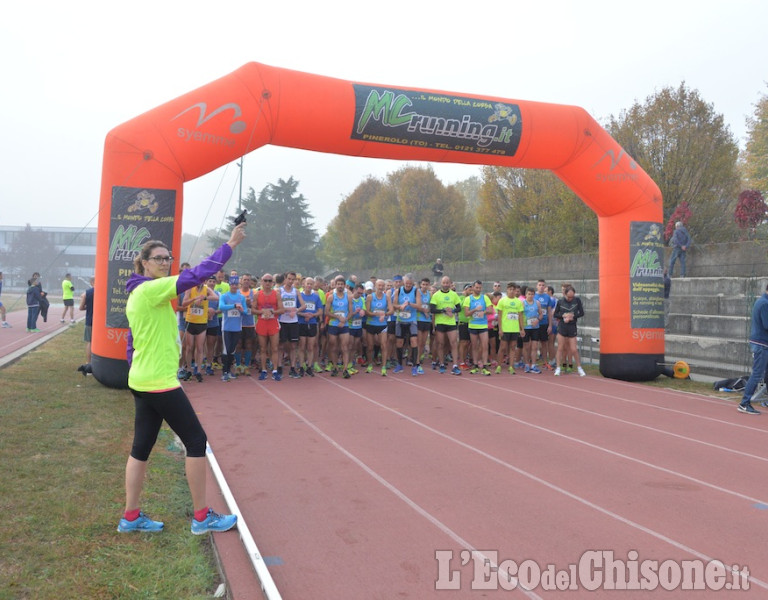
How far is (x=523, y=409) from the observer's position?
921cm

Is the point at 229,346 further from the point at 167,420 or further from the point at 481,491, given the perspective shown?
the point at 167,420

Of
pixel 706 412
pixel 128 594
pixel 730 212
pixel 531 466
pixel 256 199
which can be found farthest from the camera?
pixel 256 199

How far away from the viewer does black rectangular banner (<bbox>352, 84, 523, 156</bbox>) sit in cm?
1069

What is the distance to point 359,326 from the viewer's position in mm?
12500

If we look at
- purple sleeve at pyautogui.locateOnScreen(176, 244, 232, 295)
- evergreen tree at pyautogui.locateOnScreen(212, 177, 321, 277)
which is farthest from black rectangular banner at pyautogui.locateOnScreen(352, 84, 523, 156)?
evergreen tree at pyautogui.locateOnScreen(212, 177, 321, 277)

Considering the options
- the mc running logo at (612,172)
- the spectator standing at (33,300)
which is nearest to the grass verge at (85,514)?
the mc running logo at (612,172)

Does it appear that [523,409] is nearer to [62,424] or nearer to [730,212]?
[62,424]

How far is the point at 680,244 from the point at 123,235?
1351 cm

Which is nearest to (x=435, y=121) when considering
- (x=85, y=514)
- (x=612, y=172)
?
(x=612, y=172)

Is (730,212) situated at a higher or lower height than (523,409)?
higher

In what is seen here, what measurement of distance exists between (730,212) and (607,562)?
17.6 metres

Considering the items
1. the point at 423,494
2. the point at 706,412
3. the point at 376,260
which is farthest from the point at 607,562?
the point at 376,260

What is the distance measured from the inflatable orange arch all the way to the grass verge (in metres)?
2.62

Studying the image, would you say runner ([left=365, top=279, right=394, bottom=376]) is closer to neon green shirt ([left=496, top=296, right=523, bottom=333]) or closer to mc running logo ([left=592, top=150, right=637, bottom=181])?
neon green shirt ([left=496, top=296, right=523, bottom=333])
